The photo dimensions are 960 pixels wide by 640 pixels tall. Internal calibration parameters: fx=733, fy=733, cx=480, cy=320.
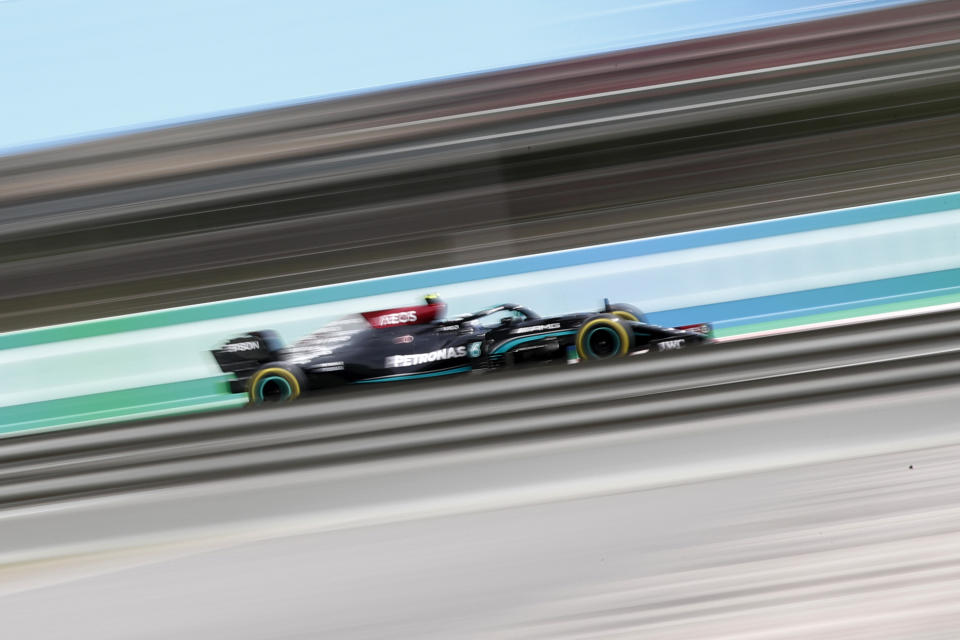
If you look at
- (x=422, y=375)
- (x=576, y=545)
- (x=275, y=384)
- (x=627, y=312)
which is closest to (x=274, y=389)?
(x=275, y=384)

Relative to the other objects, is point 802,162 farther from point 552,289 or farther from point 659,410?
point 659,410

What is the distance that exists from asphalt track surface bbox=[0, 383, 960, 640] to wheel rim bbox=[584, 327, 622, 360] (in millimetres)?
517

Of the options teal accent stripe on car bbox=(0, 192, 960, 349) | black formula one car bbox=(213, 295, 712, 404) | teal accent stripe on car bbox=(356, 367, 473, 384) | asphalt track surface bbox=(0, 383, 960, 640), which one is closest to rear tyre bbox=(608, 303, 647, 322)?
black formula one car bbox=(213, 295, 712, 404)

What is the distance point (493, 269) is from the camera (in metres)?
2.88

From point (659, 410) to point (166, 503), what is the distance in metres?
1.32

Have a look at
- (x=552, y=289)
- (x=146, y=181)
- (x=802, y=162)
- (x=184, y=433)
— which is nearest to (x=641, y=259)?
(x=552, y=289)

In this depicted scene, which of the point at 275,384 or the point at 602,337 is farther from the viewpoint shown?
the point at 275,384

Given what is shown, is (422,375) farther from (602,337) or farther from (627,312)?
(627,312)

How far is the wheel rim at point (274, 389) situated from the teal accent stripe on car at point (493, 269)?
529 mm

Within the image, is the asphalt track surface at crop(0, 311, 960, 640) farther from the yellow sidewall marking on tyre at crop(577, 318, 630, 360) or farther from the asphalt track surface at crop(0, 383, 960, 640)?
the yellow sidewall marking on tyre at crop(577, 318, 630, 360)

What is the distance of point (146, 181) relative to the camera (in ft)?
10.2

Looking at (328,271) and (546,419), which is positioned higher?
(328,271)

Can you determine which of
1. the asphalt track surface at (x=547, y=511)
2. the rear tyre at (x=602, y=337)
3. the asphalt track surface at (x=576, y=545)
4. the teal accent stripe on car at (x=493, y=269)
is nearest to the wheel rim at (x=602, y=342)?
the rear tyre at (x=602, y=337)

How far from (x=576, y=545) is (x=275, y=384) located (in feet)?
5.01
